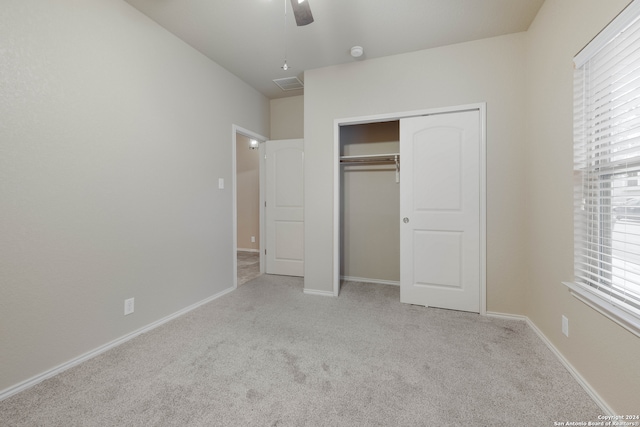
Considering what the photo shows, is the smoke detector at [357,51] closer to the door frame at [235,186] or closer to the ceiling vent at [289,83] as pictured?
the ceiling vent at [289,83]

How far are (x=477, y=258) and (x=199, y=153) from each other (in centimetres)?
312

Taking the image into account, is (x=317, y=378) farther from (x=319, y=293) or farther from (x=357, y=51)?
(x=357, y=51)

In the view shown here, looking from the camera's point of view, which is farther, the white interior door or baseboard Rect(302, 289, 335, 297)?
the white interior door

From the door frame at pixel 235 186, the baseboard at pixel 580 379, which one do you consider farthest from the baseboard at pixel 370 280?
the baseboard at pixel 580 379

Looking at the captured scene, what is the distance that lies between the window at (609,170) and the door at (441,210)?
945 mm

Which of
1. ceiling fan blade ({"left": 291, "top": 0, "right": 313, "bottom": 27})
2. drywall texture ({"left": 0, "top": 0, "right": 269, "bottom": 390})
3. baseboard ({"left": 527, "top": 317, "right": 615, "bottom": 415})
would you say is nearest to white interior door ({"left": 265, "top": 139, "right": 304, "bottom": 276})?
drywall texture ({"left": 0, "top": 0, "right": 269, "bottom": 390})

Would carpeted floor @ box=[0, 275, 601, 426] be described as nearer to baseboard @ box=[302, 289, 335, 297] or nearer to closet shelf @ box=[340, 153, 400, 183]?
baseboard @ box=[302, 289, 335, 297]

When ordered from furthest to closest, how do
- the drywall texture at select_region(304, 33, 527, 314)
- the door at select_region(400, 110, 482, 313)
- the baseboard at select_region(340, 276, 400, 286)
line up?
1. the baseboard at select_region(340, 276, 400, 286)
2. the door at select_region(400, 110, 482, 313)
3. the drywall texture at select_region(304, 33, 527, 314)

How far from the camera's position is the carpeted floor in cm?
137

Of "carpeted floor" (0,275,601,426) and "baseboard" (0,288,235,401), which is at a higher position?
"baseboard" (0,288,235,401)

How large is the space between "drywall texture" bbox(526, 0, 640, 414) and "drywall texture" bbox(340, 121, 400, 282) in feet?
4.88

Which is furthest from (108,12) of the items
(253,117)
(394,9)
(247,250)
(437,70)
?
(247,250)

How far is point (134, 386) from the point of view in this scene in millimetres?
1593

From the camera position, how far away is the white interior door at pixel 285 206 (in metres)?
3.92
